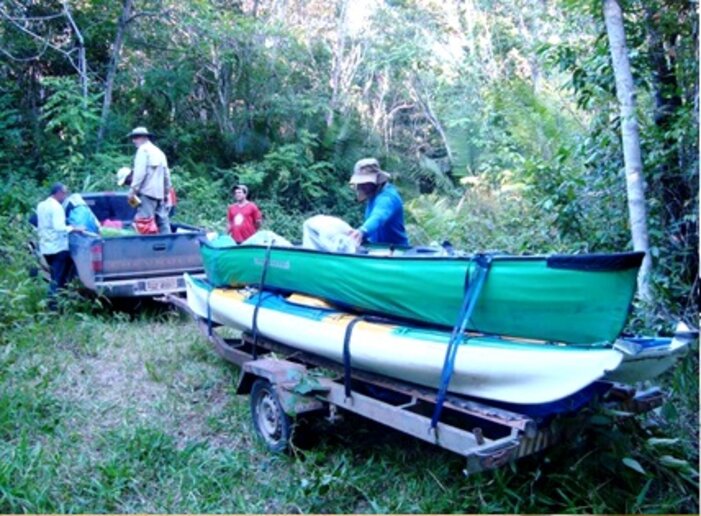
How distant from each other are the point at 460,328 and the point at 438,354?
18 centimetres

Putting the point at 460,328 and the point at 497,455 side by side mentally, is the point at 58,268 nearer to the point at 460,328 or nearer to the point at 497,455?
the point at 460,328

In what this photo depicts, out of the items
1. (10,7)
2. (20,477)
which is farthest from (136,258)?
(10,7)

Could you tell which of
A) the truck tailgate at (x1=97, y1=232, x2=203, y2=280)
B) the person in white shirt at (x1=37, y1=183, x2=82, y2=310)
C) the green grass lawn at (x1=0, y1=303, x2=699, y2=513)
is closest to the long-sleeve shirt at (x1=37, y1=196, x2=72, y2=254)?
the person in white shirt at (x1=37, y1=183, x2=82, y2=310)

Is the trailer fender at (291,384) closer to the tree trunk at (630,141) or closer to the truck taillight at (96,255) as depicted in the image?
the tree trunk at (630,141)

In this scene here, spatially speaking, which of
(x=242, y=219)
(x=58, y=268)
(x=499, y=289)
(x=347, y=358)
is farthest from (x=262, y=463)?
(x=242, y=219)

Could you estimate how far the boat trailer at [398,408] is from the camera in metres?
3.13

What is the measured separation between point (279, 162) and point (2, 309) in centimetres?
947

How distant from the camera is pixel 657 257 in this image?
16.2ft

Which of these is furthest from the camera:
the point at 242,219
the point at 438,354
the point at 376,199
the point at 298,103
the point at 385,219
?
the point at 298,103

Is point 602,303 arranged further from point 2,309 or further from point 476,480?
point 2,309

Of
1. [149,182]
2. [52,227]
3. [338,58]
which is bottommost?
[52,227]

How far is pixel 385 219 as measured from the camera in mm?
5395

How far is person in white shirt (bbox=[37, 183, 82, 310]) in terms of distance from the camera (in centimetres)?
747

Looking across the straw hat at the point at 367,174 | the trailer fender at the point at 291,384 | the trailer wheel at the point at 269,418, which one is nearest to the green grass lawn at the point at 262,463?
the trailer wheel at the point at 269,418
